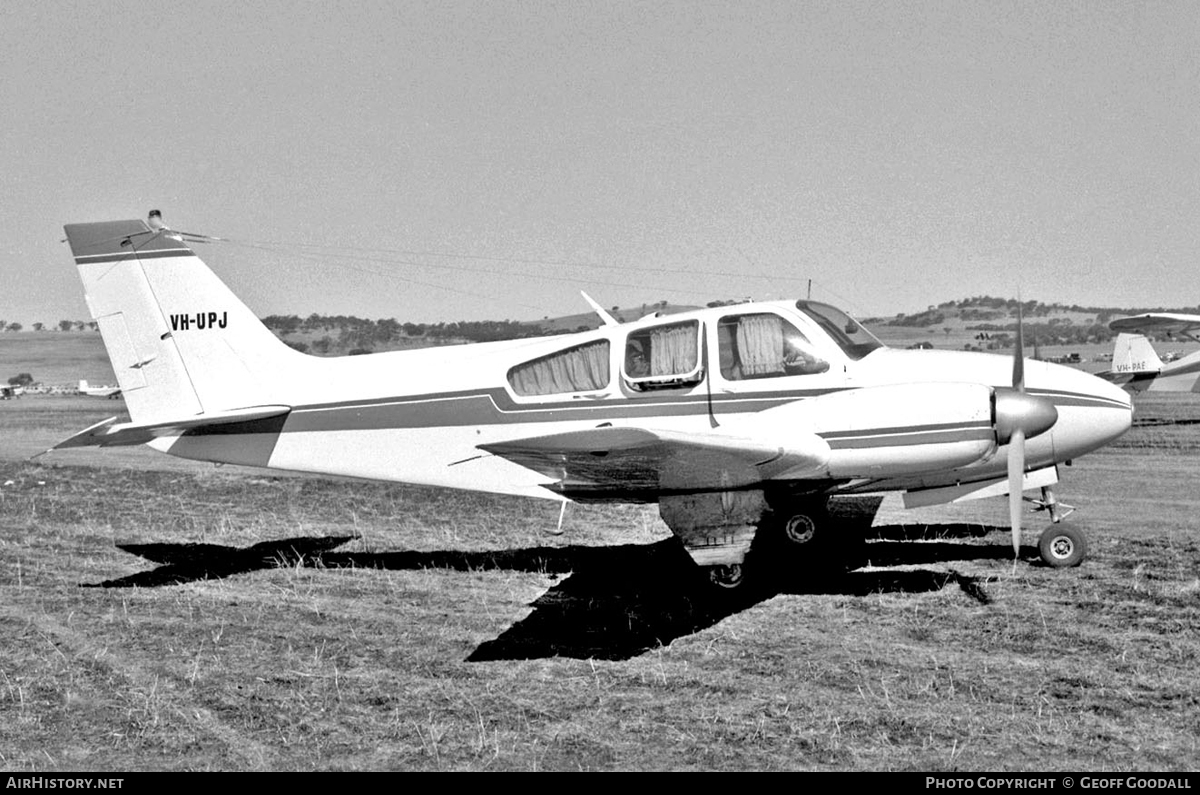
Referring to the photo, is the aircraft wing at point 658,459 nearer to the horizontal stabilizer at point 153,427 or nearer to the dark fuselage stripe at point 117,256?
the horizontal stabilizer at point 153,427

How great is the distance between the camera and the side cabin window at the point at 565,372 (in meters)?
10.4

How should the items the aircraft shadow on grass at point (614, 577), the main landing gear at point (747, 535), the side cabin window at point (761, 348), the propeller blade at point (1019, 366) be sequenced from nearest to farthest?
the aircraft shadow on grass at point (614, 577) < the main landing gear at point (747, 535) < the propeller blade at point (1019, 366) < the side cabin window at point (761, 348)

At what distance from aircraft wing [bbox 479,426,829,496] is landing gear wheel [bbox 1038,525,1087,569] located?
286cm

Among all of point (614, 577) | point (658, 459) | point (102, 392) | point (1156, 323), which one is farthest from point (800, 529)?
point (102, 392)

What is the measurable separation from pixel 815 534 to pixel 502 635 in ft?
13.3

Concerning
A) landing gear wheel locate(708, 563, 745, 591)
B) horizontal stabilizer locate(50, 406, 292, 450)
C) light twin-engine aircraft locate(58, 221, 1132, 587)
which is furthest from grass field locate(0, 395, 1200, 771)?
horizontal stabilizer locate(50, 406, 292, 450)

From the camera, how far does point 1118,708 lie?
6207 mm

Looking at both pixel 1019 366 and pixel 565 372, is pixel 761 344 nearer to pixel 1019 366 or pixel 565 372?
pixel 565 372

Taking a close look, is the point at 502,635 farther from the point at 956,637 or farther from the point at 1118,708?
the point at 1118,708

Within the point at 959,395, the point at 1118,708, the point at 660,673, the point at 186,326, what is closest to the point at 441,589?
the point at 660,673

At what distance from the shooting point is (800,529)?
1094cm

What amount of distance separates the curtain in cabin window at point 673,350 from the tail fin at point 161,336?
13.3 feet

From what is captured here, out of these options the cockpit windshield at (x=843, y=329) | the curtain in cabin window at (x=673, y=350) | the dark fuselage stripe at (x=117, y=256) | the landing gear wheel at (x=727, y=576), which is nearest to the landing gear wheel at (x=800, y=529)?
the landing gear wheel at (x=727, y=576)

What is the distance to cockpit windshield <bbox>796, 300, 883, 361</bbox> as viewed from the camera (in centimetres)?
994
